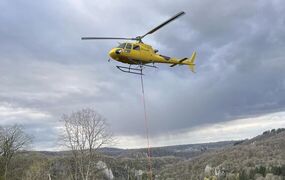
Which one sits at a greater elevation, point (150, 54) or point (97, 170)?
point (150, 54)

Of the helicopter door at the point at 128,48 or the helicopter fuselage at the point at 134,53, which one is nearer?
the helicopter fuselage at the point at 134,53

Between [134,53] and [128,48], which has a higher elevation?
[128,48]

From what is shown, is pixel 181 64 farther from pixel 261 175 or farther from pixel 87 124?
pixel 261 175

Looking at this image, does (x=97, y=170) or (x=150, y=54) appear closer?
(x=150, y=54)

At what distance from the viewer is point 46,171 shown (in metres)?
57.9

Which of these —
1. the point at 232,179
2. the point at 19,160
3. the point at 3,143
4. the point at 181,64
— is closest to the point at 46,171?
the point at 19,160

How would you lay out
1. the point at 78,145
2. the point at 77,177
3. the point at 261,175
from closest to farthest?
the point at 78,145, the point at 77,177, the point at 261,175

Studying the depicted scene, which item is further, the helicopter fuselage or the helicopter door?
the helicopter door

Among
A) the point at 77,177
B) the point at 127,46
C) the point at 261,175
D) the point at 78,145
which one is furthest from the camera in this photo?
the point at 261,175

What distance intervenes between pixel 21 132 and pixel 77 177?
12221 mm

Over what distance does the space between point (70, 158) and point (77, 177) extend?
8.27 ft

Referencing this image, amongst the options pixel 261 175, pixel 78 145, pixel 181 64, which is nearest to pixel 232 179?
pixel 261 175

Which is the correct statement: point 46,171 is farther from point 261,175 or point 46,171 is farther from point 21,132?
point 261,175

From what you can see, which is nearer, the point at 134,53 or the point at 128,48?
the point at 128,48
